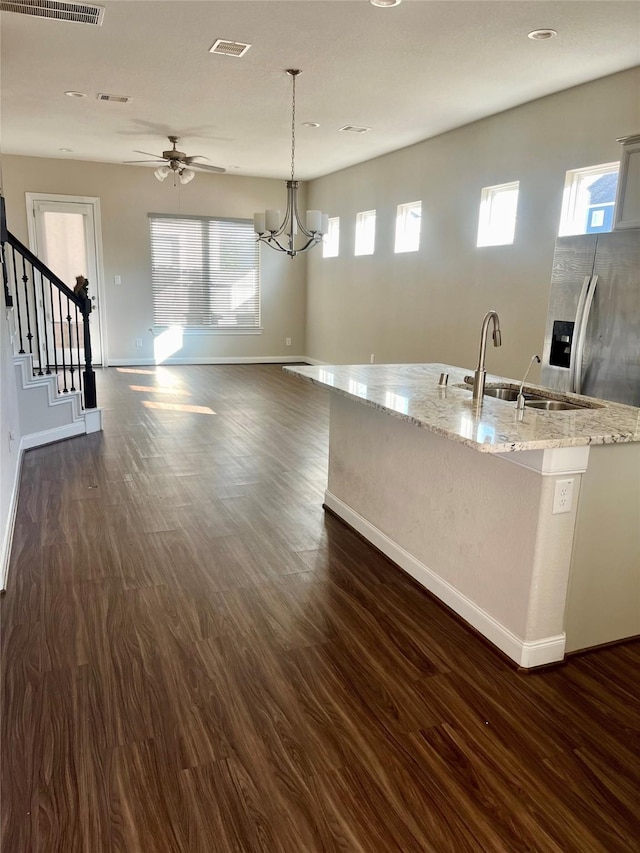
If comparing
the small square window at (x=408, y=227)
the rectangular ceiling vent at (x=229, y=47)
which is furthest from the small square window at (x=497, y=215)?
the rectangular ceiling vent at (x=229, y=47)

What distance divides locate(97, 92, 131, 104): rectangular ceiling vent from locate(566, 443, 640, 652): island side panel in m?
5.06

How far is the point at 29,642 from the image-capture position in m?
2.38

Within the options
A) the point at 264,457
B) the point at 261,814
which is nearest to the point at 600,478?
the point at 261,814

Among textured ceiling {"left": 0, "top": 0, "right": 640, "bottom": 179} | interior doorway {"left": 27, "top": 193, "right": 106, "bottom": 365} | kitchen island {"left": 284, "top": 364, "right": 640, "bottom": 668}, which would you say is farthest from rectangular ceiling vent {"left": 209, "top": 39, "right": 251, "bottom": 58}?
interior doorway {"left": 27, "top": 193, "right": 106, "bottom": 365}

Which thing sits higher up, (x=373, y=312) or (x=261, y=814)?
(x=373, y=312)

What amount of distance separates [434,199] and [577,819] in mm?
6117

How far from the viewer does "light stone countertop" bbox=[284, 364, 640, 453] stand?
2.04 meters

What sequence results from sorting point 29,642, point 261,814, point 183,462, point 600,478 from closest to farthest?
1. point 261,814
2. point 600,478
3. point 29,642
4. point 183,462

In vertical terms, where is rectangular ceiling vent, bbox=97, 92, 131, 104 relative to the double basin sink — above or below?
above

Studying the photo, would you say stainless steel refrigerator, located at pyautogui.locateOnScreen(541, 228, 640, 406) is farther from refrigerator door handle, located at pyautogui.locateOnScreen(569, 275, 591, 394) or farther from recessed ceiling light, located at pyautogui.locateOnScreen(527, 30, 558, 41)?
recessed ceiling light, located at pyautogui.locateOnScreen(527, 30, 558, 41)

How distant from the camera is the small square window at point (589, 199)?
4.60m

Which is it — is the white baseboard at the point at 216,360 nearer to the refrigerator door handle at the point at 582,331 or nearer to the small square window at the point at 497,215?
the small square window at the point at 497,215

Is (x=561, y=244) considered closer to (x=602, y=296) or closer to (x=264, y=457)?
(x=602, y=296)

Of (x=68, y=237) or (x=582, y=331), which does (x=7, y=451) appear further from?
(x=68, y=237)
